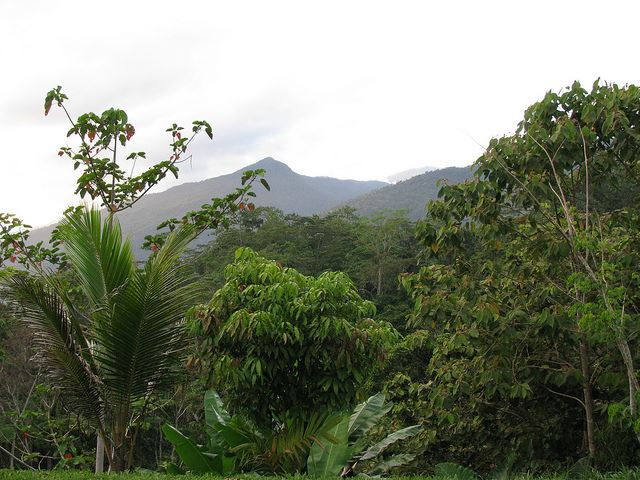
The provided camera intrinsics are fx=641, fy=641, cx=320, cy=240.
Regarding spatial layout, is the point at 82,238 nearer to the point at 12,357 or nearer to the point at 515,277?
the point at 515,277

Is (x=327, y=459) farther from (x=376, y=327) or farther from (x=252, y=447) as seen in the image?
(x=376, y=327)

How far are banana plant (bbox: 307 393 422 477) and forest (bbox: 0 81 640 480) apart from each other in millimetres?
20

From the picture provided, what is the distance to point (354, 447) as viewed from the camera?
6.55 m

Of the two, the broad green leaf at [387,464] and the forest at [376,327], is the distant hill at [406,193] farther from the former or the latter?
the broad green leaf at [387,464]

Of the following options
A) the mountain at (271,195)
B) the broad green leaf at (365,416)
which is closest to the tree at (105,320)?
the broad green leaf at (365,416)

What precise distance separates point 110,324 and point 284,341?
159 cm

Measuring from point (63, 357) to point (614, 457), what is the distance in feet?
18.2

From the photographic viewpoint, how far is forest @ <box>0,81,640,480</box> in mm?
5766

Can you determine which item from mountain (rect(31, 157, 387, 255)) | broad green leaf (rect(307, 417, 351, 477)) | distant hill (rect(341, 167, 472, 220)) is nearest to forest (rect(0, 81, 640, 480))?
broad green leaf (rect(307, 417, 351, 477))

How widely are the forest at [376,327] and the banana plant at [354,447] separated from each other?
2 cm

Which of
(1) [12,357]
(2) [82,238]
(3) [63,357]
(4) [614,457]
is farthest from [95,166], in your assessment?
(1) [12,357]

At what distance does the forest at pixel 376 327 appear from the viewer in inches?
227

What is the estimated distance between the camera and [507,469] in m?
6.60

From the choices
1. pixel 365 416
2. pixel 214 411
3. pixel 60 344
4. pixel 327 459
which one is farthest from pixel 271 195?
pixel 60 344
